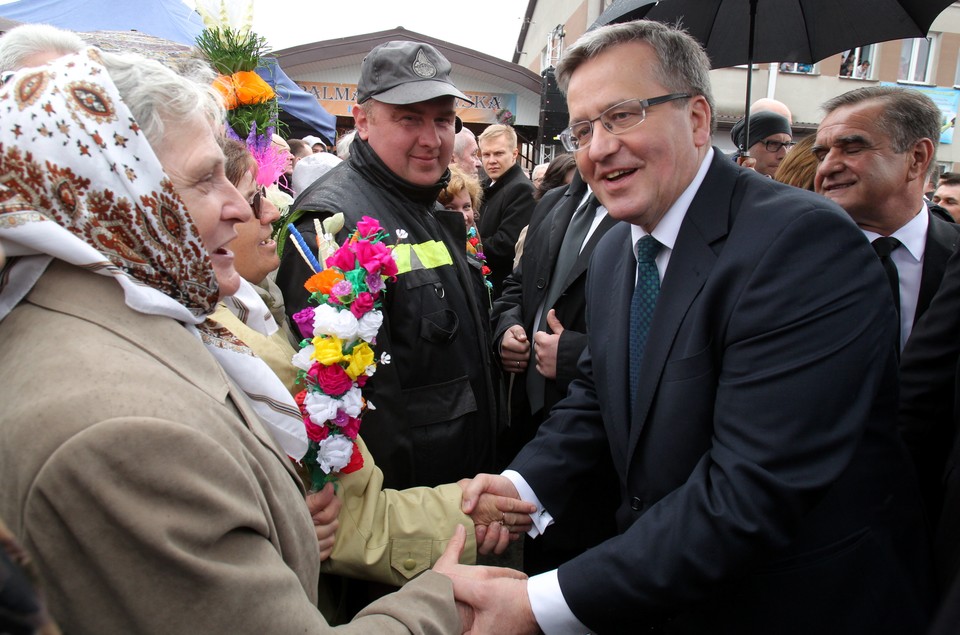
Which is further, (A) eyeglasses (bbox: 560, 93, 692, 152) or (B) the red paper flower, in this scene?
(B) the red paper flower

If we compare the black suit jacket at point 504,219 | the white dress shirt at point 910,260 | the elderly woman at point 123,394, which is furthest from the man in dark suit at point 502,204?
the elderly woman at point 123,394

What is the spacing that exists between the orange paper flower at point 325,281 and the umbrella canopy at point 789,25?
2.35 m

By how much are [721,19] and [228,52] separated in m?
2.92

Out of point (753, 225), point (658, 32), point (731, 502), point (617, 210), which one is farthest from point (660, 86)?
point (731, 502)

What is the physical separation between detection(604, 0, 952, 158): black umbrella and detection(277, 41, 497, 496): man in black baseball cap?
1326 millimetres

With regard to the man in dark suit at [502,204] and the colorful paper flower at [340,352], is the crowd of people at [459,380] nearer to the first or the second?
the colorful paper flower at [340,352]

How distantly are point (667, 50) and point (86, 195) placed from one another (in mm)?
1593

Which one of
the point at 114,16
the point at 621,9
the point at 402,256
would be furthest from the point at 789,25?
the point at 114,16

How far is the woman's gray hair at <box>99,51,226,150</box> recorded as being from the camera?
122 centimetres

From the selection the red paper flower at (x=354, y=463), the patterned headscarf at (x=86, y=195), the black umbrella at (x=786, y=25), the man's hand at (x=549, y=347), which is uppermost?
the black umbrella at (x=786, y=25)

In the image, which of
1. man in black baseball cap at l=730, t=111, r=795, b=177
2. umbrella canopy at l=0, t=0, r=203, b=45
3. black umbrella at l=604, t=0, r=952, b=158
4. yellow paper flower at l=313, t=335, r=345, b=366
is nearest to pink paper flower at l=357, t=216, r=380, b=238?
yellow paper flower at l=313, t=335, r=345, b=366

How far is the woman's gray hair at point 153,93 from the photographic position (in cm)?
122

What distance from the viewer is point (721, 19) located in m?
3.69

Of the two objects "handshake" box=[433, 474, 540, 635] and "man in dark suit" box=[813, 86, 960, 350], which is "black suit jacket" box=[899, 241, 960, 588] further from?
"handshake" box=[433, 474, 540, 635]
